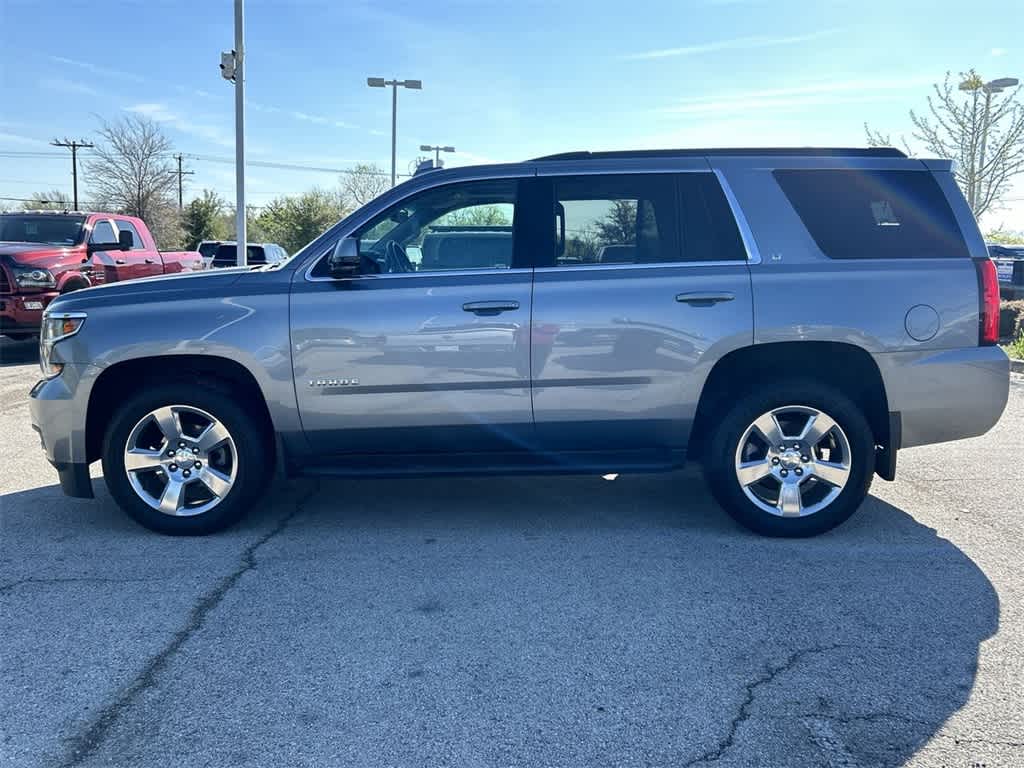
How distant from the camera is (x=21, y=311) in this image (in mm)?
11664

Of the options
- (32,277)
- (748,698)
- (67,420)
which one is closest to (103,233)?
(32,277)

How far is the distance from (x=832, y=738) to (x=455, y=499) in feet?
10.3

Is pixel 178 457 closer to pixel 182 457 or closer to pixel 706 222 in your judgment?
pixel 182 457

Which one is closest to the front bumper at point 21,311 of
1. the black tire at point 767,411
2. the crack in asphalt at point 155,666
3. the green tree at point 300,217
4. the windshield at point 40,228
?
the windshield at point 40,228

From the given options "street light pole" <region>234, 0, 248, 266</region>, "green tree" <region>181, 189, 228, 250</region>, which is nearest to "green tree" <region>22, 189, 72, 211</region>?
"green tree" <region>181, 189, 228, 250</region>

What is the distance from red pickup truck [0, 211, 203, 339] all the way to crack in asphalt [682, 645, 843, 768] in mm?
11408

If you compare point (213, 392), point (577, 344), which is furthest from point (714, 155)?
point (213, 392)

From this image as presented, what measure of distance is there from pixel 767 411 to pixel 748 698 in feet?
6.57

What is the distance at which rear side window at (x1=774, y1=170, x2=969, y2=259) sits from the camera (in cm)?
468

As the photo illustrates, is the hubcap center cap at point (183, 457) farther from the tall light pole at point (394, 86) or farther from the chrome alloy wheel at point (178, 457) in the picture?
the tall light pole at point (394, 86)

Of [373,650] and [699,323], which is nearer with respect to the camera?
[373,650]

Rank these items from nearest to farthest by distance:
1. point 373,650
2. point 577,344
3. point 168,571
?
1. point 373,650
2. point 168,571
3. point 577,344

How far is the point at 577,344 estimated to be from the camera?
182 inches

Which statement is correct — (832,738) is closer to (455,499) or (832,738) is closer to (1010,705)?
(1010,705)
